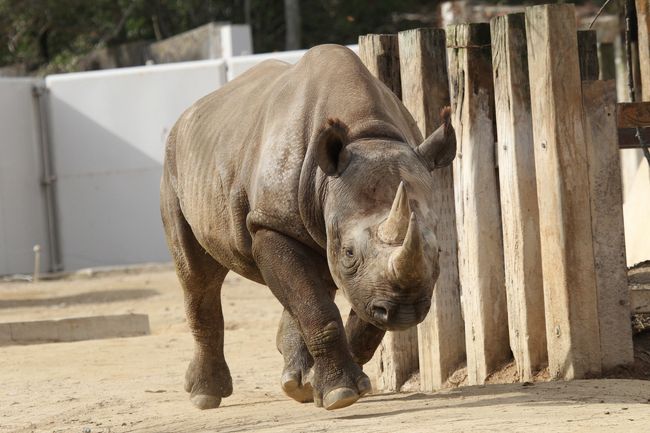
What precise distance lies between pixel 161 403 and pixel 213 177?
4.94 ft

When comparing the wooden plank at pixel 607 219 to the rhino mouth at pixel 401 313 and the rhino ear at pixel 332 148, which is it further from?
the rhino mouth at pixel 401 313

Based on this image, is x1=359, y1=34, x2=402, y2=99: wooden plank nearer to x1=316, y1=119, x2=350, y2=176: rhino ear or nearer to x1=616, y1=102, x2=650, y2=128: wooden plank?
x1=616, y1=102, x2=650, y2=128: wooden plank

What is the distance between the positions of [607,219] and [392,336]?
5.76 feet

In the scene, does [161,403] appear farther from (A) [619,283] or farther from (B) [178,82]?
(B) [178,82]

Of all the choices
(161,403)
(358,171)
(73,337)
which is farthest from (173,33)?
(358,171)

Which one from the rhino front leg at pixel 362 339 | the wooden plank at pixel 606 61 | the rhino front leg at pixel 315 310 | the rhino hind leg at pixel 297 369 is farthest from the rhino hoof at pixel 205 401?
the wooden plank at pixel 606 61

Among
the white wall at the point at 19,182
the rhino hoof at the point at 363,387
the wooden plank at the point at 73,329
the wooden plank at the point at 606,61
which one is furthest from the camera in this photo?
the white wall at the point at 19,182

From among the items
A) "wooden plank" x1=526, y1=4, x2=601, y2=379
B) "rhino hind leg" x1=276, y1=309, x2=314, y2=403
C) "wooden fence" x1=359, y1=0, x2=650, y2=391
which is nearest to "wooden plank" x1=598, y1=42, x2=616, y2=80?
"wooden fence" x1=359, y1=0, x2=650, y2=391

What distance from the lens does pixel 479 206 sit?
738cm

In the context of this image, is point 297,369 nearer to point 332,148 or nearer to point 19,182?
point 332,148

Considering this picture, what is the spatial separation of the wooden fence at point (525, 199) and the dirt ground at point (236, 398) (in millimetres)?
403

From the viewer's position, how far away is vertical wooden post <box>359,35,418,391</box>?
809 centimetres

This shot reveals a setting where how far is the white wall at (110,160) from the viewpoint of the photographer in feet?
64.6

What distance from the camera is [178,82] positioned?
1955cm
